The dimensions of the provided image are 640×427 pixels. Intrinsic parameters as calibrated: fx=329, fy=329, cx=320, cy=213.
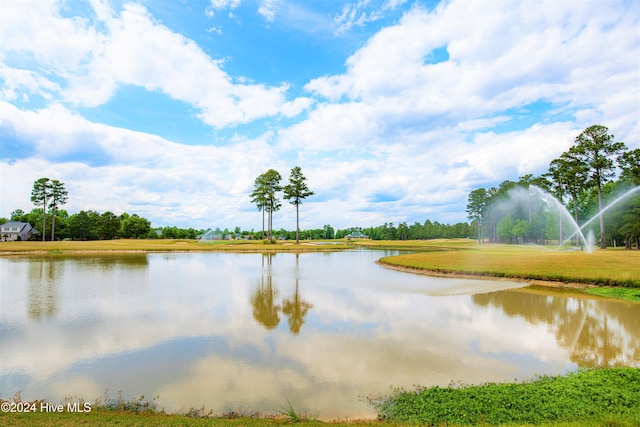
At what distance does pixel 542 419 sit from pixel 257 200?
73.0m

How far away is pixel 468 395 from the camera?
7.38 meters

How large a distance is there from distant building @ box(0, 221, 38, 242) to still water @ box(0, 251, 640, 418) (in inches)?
3984

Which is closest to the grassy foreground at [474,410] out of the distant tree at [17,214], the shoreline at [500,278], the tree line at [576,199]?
the shoreline at [500,278]

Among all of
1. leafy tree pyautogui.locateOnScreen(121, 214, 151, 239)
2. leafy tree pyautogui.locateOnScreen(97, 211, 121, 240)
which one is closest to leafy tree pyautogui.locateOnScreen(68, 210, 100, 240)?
leafy tree pyautogui.locateOnScreen(97, 211, 121, 240)

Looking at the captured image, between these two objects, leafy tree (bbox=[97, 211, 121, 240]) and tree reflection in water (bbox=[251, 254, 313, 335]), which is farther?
leafy tree (bbox=[97, 211, 121, 240])

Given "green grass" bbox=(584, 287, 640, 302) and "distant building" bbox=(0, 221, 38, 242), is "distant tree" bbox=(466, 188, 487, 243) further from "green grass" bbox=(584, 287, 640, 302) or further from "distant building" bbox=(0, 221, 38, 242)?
"distant building" bbox=(0, 221, 38, 242)

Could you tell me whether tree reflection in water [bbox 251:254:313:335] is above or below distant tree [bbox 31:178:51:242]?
below

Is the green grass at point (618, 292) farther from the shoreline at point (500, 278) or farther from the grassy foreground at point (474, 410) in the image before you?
the grassy foreground at point (474, 410)

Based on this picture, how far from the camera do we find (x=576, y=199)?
6353 cm

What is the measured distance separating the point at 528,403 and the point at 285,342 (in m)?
7.25

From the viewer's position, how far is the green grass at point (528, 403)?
20.9 feet

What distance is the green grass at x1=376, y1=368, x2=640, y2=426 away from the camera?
6.36 meters

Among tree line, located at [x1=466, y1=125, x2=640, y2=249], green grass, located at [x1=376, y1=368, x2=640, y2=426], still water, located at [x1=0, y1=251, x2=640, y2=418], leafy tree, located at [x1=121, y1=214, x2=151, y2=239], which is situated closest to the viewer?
green grass, located at [x1=376, y1=368, x2=640, y2=426]

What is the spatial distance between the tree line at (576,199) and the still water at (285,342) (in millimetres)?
39348
